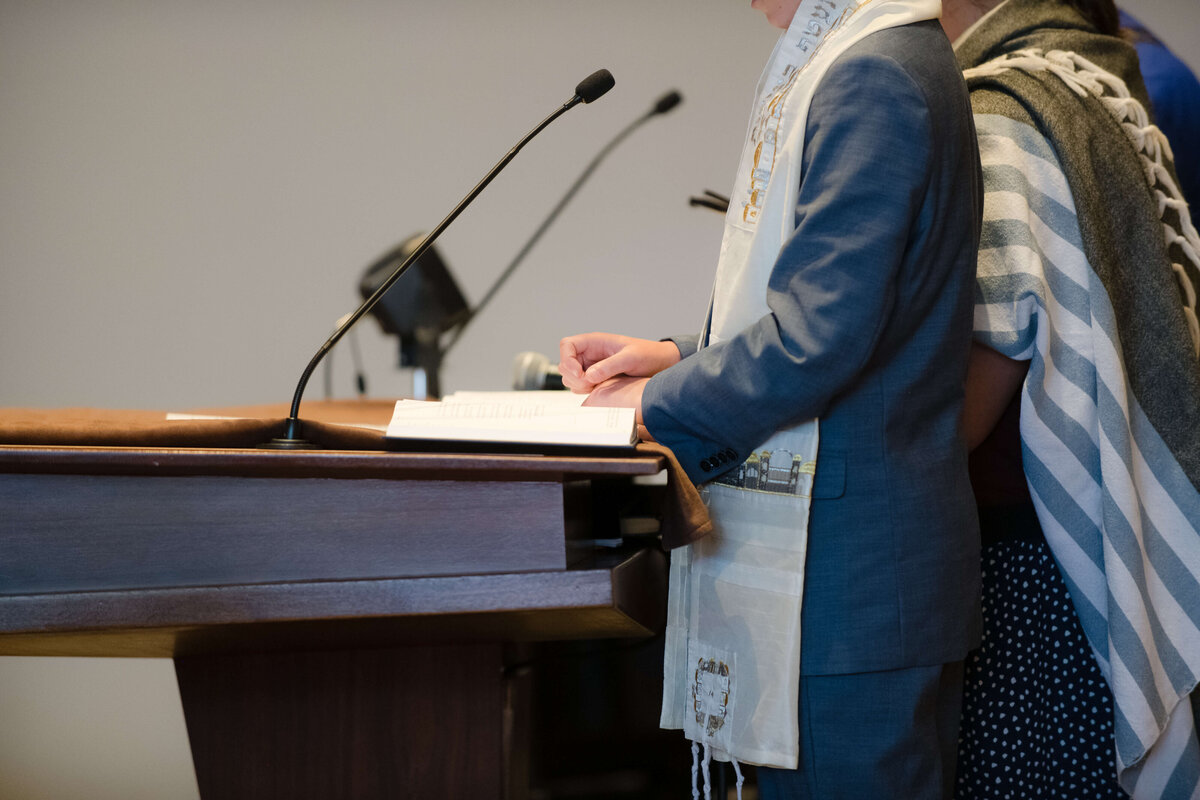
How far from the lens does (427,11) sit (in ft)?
9.21

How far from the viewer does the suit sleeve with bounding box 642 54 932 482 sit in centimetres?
75

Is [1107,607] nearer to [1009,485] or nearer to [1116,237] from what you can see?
[1009,485]

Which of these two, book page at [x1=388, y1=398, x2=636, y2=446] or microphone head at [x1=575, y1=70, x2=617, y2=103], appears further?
microphone head at [x1=575, y1=70, x2=617, y2=103]

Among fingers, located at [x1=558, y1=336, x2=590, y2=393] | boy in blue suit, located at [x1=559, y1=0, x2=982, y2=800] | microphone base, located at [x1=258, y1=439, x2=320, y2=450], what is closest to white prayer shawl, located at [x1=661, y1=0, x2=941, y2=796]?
boy in blue suit, located at [x1=559, y1=0, x2=982, y2=800]

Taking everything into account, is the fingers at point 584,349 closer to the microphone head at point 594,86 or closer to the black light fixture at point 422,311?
the microphone head at point 594,86

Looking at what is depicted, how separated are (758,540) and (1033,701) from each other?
42 centimetres

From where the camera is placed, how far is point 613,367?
3.05 ft

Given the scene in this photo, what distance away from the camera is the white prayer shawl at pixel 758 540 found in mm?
797

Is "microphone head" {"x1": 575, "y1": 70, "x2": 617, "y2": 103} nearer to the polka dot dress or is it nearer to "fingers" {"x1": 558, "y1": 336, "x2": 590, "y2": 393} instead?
"fingers" {"x1": 558, "y1": 336, "x2": 590, "y2": 393}

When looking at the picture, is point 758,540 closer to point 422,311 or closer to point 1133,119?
point 1133,119

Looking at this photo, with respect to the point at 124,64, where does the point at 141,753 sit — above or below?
below

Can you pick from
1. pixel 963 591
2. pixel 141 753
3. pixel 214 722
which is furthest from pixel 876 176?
pixel 141 753

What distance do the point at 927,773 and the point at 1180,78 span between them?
1170 mm

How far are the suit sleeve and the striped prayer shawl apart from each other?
0.27 m
